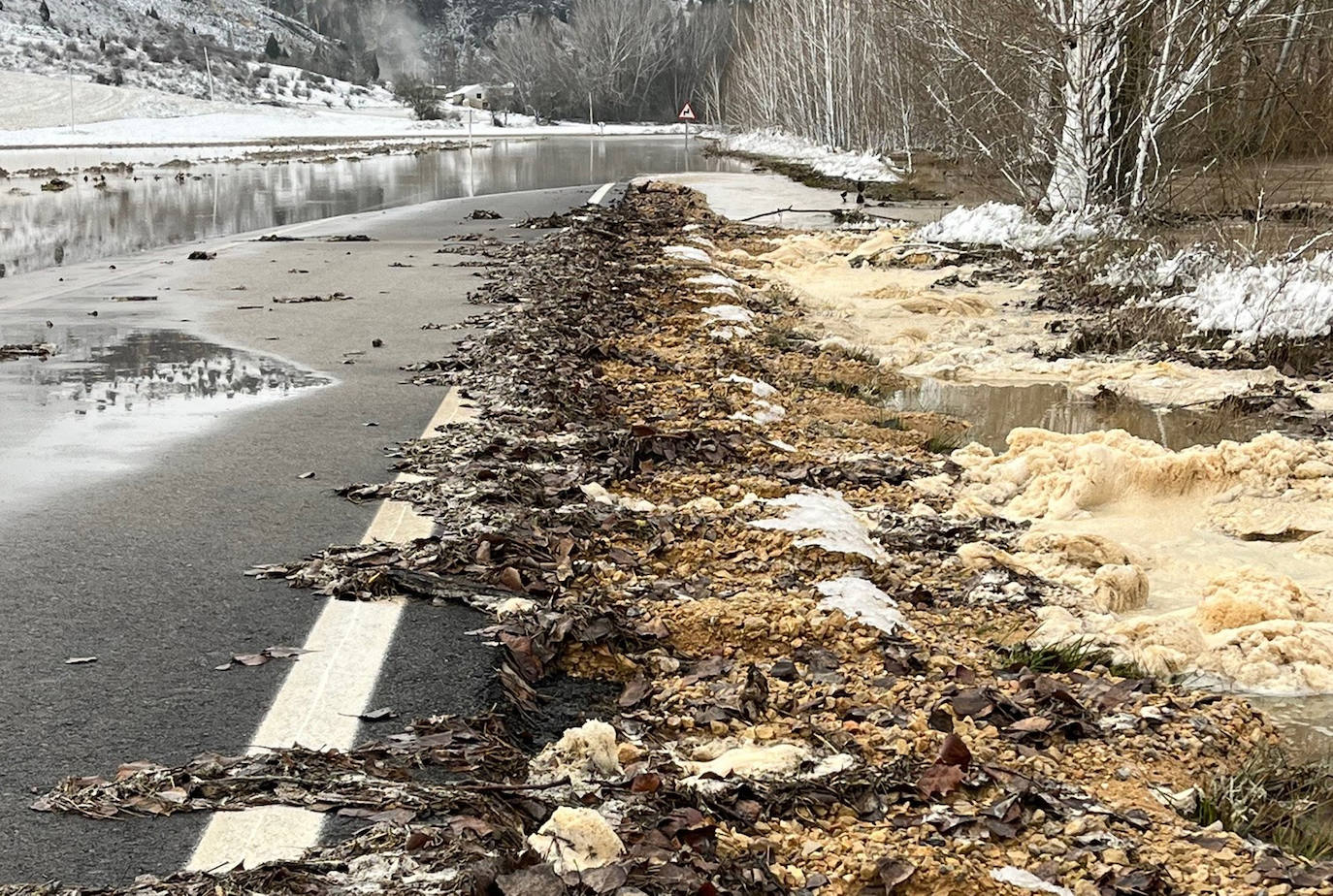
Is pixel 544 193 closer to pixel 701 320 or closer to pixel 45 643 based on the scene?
pixel 701 320

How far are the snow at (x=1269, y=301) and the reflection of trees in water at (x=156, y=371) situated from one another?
7754 mm

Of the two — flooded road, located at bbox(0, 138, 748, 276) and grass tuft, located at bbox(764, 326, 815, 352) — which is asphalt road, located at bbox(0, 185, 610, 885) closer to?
grass tuft, located at bbox(764, 326, 815, 352)

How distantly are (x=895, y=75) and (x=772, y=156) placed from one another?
1850cm

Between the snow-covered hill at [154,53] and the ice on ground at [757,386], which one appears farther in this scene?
the snow-covered hill at [154,53]

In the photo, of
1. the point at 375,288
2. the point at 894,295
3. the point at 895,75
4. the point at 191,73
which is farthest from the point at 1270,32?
the point at 191,73

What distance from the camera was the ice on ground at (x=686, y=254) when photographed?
55.5ft

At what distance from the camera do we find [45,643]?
14.4ft

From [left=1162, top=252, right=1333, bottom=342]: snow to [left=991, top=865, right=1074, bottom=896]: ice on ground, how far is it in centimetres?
941

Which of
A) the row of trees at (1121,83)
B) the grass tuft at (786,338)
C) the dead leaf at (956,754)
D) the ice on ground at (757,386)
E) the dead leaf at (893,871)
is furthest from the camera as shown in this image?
the row of trees at (1121,83)

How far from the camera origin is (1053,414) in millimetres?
9922

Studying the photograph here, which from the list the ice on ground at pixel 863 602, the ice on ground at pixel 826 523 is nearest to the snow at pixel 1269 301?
the ice on ground at pixel 826 523

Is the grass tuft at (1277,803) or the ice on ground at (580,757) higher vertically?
the ice on ground at (580,757)

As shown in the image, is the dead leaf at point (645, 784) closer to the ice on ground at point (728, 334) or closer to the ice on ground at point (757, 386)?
the ice on ground at point (757, 386)

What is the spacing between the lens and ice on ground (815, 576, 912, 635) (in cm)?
495
